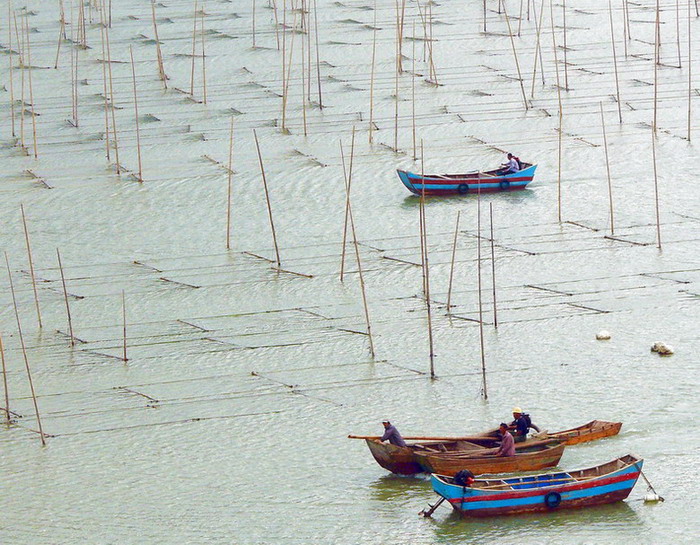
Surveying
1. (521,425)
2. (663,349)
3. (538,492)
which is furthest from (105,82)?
(538,492)

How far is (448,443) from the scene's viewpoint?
16.0 metres

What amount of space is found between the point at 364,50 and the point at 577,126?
7404mm

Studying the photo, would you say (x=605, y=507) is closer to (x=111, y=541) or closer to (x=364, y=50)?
(x=111, y=541)

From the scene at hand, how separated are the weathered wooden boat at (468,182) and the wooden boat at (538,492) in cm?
1119

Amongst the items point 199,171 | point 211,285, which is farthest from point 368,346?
point 199,171

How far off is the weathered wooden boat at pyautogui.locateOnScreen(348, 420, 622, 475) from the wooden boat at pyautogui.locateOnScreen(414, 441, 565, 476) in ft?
0.43

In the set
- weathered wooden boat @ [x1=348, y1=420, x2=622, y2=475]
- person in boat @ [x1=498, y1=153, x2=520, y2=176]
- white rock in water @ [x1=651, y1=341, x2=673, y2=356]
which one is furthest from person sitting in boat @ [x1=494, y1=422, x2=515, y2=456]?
person in boat @ [x1=498, y1=153, x2=520, y2=176]

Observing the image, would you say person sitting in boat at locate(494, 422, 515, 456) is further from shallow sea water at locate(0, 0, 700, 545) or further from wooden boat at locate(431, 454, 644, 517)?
shallow sea water at locate(0, 0, 700, 545)

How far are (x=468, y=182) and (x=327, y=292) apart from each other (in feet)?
16.4

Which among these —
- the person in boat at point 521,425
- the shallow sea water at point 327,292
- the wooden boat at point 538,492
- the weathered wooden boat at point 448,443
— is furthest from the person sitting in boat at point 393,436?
the person in boat at point 521,425

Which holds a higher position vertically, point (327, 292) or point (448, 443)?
point (448, 443)

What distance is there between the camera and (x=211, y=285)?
875 inches

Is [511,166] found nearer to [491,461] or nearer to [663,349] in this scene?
[663,349]

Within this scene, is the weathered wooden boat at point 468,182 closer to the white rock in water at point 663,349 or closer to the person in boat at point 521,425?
the white rock in water at point 663,349
